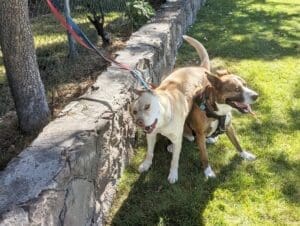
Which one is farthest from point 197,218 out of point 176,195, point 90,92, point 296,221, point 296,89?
point 296,89

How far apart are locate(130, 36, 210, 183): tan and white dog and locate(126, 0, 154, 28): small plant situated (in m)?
2.45

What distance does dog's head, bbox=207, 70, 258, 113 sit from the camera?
3877 millimetres

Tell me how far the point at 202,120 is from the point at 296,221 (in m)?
1.18

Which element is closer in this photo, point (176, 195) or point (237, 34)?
point (176, 195)

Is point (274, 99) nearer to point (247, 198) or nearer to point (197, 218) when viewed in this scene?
point (247, 198)

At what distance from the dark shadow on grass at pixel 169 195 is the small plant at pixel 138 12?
3.07 m

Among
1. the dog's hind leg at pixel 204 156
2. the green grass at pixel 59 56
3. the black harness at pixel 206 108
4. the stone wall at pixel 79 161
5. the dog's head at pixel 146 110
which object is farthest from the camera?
the green grass at pixel 59 56

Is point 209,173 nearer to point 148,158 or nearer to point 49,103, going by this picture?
point 148,158

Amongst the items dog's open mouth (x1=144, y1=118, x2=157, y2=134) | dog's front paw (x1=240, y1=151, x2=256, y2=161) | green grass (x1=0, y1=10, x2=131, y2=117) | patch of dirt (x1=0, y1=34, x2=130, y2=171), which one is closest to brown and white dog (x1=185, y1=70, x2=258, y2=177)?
dog's front paw (x1=240, y1=151, x2=256, y2=161)

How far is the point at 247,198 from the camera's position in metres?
3.96

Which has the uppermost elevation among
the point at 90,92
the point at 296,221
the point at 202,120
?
the point at 90,92

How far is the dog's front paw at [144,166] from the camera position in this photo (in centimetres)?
430

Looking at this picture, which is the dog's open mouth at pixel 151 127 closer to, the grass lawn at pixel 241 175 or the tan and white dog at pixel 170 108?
the tan and white dog at pixel 170 108

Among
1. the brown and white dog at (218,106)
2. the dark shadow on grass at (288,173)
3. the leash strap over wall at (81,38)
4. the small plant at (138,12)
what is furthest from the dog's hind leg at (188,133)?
the small plant at (138,12)
